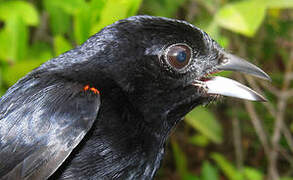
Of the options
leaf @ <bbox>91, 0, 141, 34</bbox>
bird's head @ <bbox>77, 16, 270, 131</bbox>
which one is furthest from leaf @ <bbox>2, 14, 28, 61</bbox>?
bird's head @ <bbox>77, 16, 270, 131</bbox>

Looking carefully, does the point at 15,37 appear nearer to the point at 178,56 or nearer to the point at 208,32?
the point at 208,32

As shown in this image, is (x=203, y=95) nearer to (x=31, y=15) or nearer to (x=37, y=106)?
(x=37, y=106)

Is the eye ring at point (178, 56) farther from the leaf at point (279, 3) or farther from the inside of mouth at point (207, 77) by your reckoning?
the leaf at point (279, 3)

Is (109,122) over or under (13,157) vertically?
over

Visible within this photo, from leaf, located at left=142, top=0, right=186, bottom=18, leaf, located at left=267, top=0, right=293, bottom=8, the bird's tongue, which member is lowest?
leaf, located at left=142, top=0, right=186, bottom=18

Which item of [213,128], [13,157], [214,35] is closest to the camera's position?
[13,157]

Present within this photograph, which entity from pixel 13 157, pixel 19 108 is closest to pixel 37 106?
pixel 19 108

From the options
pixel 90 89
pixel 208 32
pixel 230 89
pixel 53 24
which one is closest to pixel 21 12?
pixel 53 24

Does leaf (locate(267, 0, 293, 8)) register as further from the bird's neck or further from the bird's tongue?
the bird's neck
